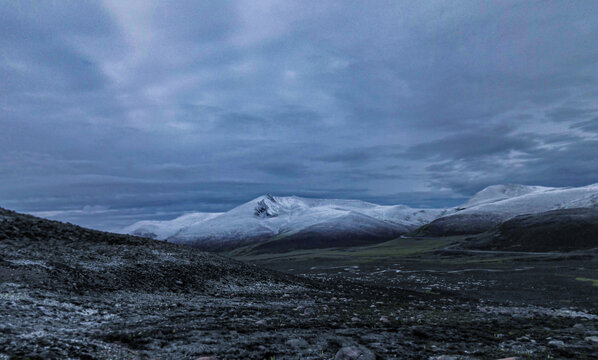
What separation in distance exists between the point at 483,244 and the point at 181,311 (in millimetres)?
187164

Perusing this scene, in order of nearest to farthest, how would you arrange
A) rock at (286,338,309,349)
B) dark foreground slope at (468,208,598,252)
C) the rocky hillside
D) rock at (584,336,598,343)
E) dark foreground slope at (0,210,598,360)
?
dark foreground slope at (0,210,598,360) → rock at (286,338,309,349) → rock at (584,336,598,343) → the rocky hillside → dark foreground slope at (468,208,598,252)

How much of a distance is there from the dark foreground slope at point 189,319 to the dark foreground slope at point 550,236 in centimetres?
15632

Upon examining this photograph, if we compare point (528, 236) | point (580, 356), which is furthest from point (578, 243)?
point (580, 356)

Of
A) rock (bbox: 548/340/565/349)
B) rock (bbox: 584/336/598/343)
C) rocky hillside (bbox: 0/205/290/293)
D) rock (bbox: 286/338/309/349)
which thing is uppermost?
rocky hillside (bbox: 0/205/290/293)

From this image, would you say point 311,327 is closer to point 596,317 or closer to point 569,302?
point 596,317

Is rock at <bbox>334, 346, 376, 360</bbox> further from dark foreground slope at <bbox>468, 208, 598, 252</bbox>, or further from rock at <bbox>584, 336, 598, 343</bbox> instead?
dark foreground slope at <bbox>468, 208, 598, 252</bbox>

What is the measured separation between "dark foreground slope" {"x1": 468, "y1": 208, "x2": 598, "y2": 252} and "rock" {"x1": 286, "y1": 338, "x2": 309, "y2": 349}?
17811cm

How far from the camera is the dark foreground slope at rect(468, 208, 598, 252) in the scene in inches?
6552

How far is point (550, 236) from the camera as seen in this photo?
178375 mm

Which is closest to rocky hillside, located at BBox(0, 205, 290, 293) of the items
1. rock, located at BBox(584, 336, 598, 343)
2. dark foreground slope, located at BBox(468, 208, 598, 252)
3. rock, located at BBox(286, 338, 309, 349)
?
rock, located at BBox(286, 338, 309, 349)

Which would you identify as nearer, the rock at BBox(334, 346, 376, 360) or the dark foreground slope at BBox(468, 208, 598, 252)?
the rock at BBox(334, 346, 376, 360)

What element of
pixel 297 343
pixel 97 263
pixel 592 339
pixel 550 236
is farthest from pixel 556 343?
pixel 550 236

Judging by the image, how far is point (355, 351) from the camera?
→ 614 inches

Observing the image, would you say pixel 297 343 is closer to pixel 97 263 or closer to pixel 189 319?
pixel 189 319
